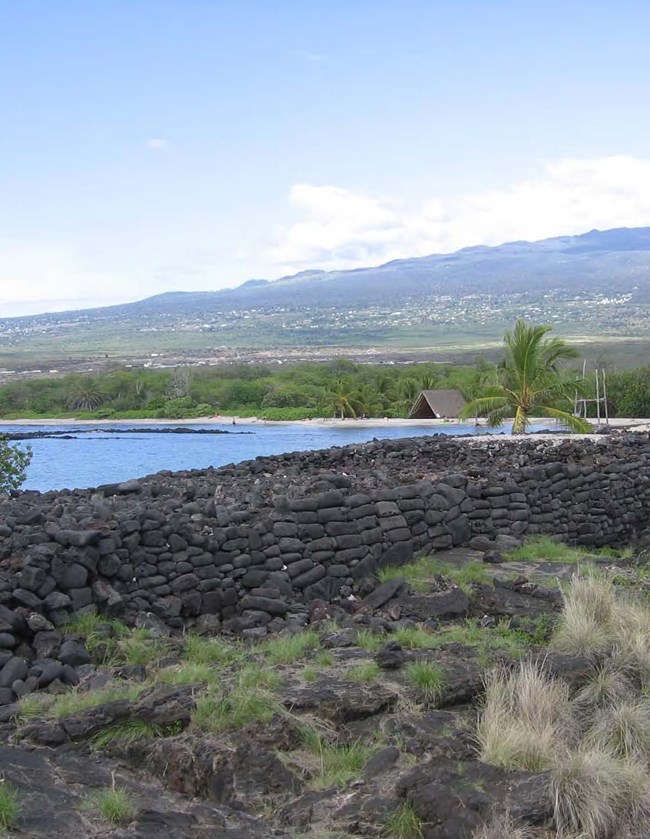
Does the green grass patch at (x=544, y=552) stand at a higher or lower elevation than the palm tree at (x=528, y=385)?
lower

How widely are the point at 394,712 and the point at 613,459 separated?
10.7 meters

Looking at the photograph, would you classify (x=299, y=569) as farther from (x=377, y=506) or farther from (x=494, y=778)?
(x=494, y=778)

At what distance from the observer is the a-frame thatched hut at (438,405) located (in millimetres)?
55219

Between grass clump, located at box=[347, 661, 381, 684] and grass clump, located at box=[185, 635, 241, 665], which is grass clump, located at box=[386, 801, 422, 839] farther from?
grass clump, located at box=[185, 635, 241, 665]

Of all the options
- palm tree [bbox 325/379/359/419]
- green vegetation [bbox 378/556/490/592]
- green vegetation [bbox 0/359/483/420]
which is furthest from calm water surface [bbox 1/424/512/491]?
green vegetation [bbox 378/556/490/592]

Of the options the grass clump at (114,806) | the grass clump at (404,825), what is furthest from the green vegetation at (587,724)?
the grass clump at (114,806)

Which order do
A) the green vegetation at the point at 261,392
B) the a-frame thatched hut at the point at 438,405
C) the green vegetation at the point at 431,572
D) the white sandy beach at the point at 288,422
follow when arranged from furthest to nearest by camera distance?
the green vegetation at the point at 261,392, the a-frame thatched hut at the point at 438,405, the white sandy beach at the point at 288,422, the green vegetation at the point at 431,572

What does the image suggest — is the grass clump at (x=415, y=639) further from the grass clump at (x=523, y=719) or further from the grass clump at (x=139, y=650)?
the grass clump at (x=139, y=650)

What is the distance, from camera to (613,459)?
16656 mm

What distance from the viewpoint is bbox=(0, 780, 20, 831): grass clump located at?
5414 millimetres

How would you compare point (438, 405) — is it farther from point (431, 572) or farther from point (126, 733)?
point (126, 733)

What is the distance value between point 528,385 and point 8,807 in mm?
24413

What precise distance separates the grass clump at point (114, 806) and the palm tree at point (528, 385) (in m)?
22.1

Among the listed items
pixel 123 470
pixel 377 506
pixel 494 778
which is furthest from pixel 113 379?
pixel 494 778
